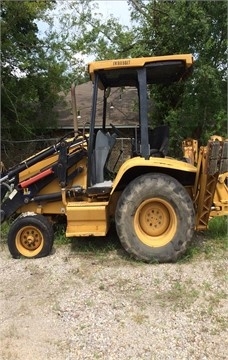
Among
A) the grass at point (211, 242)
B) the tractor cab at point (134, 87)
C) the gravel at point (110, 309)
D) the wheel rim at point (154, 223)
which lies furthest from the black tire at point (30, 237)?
the grass at point (211, 242)

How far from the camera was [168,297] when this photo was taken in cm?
390

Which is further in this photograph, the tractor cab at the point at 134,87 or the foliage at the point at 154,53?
the foliage at the point at 154,53

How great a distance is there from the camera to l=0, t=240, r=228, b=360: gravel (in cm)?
308

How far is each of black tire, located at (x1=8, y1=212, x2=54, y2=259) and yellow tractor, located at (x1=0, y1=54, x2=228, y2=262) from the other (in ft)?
0.04

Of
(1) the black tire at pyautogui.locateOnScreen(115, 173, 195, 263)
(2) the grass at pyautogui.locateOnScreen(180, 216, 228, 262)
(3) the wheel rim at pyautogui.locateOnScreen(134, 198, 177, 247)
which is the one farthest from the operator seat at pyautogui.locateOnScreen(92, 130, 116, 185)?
A: (2) the grass at pyautogui.locateOnScreen(180, 216, 228, 262)

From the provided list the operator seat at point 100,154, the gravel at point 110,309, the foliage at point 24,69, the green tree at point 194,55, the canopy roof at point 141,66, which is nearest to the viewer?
the gravel at point 110,309

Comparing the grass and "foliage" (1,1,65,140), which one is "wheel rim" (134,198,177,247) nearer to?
the grass

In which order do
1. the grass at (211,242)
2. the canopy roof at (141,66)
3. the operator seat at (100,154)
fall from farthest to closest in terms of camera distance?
the operator seat at (100,154)
the grass at (211,242)
the canopy roof at (141,66)

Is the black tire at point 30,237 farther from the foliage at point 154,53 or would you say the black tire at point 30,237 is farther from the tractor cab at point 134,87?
the foliage at point 154,53

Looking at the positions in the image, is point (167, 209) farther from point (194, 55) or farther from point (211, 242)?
point (194, 55)

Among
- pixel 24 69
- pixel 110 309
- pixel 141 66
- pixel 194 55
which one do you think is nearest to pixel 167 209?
pixel 110 309

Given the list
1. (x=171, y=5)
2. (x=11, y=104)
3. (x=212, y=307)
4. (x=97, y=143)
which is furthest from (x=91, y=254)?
(x=171, y=5)

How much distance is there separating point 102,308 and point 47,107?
11.7 meters

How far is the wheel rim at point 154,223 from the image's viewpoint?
15.7ft
